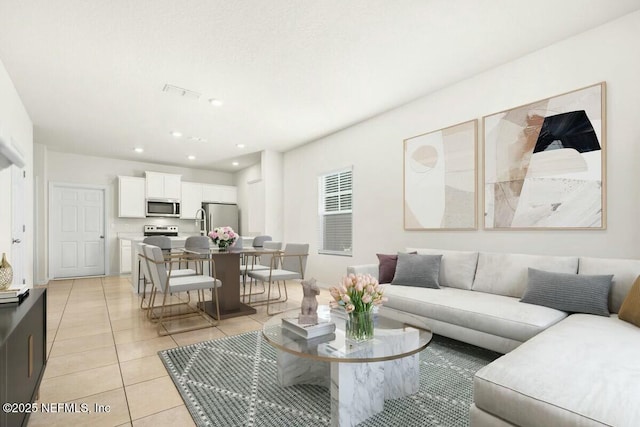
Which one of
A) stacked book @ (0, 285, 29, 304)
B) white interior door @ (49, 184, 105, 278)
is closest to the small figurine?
stacked book @ (0, 285, 29, 304)

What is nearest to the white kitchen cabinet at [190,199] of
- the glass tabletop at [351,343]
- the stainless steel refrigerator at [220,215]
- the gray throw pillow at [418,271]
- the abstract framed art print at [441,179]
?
the stainless steel refrigerator at [220,215]

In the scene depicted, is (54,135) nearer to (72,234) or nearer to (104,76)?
(72,234)

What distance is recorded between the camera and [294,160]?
642 centimetres

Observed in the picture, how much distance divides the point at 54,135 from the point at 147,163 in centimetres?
214

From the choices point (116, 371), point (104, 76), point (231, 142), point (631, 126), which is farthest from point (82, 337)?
point (631, 126)

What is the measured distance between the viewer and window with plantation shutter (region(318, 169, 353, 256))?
5215 millimetres

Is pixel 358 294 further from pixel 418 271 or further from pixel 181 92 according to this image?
pixel 181 92

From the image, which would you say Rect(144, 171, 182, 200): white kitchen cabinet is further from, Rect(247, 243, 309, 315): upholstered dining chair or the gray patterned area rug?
the gray patterned area rug

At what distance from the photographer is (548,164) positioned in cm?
288

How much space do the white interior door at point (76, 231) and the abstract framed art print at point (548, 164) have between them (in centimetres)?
761

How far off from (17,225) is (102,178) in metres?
3.23

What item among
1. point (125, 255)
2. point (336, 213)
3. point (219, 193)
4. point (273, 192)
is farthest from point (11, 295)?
point (219, 193)

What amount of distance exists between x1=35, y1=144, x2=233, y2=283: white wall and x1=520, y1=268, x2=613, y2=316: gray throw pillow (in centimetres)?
740

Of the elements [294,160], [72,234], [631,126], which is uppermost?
[294,160]
